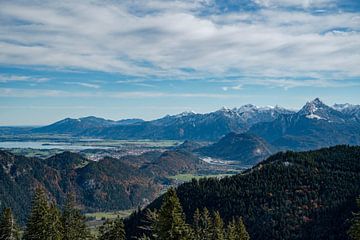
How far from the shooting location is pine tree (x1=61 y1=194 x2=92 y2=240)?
80.8 m

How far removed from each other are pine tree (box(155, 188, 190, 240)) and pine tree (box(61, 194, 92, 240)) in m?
41.5

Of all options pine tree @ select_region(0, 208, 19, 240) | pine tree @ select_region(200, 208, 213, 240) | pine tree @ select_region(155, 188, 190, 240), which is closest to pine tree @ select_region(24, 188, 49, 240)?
pine tree @ select_region(0, 208, 19, 240)

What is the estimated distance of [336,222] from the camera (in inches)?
6658

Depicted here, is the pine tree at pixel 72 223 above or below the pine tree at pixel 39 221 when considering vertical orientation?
below

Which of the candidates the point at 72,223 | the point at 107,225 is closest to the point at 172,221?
the point at 107,225

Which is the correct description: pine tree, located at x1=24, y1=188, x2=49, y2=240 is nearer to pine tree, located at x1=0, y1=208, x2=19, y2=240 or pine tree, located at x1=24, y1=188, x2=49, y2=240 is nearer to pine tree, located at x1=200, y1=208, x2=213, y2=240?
pine tree, located at x1=0, y1=208, x2=19, y2=240

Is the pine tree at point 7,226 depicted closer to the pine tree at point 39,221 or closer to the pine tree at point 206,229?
the pine tree at point 39,221

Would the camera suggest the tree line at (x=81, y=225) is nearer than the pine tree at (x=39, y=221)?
Yes

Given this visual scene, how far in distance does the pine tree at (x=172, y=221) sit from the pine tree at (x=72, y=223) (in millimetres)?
41548

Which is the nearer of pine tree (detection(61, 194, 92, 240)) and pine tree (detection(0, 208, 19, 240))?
pine tree (detection(0, 208, 19, 240))

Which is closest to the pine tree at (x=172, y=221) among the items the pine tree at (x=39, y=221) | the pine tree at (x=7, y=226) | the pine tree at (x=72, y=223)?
the pine tree at (x=39, y=221)

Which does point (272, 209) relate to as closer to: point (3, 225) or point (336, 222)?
point (336, 222)

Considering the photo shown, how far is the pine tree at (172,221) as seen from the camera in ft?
140

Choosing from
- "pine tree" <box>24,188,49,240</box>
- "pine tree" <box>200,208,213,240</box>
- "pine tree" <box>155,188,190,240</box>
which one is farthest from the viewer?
"pine tree" <box>200,208,213,240</box>
